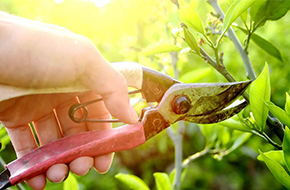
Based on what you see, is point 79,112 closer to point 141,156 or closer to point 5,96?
point 5,96

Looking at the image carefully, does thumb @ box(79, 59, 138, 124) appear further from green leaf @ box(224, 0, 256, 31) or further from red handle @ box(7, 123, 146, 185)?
green leaf @ box(224, 0, 256, 31)

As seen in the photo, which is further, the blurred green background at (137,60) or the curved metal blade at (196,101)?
the blurred green background at (137,60)

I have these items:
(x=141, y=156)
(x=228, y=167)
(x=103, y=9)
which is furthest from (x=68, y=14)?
(x=228, y=167)

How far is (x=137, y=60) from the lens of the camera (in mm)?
1752

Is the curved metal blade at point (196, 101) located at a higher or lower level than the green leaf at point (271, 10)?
lower

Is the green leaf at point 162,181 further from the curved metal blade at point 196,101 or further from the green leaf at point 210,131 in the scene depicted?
the curved metal blade at point 196,101

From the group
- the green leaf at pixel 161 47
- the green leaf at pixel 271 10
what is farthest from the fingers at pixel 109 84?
the green leaf at pixel 271 10

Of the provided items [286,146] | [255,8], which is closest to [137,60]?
[255,8]

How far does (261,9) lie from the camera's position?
2.29ft

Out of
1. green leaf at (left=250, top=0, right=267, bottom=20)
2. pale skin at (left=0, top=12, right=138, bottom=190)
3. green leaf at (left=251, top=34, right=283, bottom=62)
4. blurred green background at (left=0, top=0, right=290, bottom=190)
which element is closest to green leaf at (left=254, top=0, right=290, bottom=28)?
green leaf at (left=250, top=0, right=267, bottom=20)

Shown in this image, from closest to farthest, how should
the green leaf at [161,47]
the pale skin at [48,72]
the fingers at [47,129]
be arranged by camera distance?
the pale skin at [48,72]
the green leaf at [161,47]
the fingers at [47,129]

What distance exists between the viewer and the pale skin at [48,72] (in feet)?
1.87

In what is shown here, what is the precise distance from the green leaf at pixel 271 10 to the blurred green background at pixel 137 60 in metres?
0.95

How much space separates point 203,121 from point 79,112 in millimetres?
385
